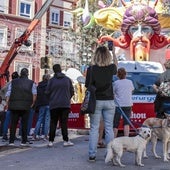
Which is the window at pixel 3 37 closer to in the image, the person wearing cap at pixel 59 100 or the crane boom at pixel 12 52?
the crane boom at pixel 12 52

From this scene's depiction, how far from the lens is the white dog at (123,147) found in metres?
7.13

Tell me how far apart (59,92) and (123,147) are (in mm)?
2868

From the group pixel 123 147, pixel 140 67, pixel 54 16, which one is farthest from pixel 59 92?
pixel 54 16

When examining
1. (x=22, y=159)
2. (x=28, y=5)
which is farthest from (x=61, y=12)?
(x=22, y=159)

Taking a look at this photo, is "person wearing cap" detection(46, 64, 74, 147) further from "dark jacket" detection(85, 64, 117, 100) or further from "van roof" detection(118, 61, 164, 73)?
"van roof" detection(118, 61, 164, 73)

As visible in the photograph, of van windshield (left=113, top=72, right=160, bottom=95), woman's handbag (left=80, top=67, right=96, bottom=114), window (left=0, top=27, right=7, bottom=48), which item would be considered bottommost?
woman's handbag (left=80, top=67, right=96, bottom=114)

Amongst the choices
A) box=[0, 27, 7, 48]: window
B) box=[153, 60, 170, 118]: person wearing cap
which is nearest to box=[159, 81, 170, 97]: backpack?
box=[153, 60, 170, 118]: person wearing cap

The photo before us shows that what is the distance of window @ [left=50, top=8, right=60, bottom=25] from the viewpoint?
4737 cm

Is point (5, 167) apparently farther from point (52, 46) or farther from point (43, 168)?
point (52, 46)

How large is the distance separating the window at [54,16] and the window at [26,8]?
245cm

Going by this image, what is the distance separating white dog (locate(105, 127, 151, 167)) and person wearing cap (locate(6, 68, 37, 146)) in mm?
3245

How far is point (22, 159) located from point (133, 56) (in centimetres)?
1499

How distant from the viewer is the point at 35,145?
33.4 ft

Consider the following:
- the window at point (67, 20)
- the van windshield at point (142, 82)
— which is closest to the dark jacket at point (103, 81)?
the van windshield at point (142, 82)
